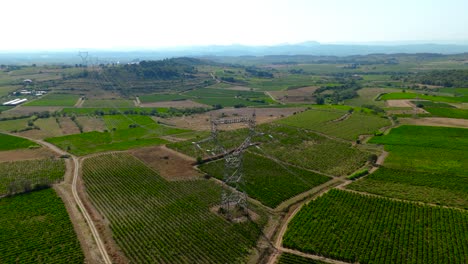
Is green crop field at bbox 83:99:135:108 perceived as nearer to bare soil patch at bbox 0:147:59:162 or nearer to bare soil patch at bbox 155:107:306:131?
bare soil patch at bbox 155:107:306:131

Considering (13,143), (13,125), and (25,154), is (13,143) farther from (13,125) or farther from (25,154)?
(13,125)

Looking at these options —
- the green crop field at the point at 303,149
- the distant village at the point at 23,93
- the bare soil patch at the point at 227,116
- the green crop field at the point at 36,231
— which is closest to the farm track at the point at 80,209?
the green crop field at the point at 36,231

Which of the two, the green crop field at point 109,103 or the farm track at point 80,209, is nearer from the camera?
the farm track at point 80,209

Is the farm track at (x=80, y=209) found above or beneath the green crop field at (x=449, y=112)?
beneath

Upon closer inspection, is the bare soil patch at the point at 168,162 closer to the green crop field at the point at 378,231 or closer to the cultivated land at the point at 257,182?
the cultivated land at the point at 257,182

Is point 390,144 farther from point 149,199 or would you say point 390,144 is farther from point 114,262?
point 114,262

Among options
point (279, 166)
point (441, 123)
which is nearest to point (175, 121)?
point (279, 166)

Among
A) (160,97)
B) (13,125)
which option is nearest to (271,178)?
(13,125)
